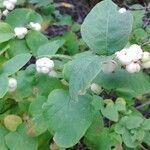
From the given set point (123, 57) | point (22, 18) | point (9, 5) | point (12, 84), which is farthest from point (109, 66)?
point (9, 5)

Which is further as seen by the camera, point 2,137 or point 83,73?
point 2,137

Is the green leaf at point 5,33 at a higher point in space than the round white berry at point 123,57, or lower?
lower

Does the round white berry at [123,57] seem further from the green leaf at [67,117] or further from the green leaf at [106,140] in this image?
the green leaf at [106,140]

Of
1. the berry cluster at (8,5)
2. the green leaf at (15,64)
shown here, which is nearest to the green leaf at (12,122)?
the green leaf at (15,64)

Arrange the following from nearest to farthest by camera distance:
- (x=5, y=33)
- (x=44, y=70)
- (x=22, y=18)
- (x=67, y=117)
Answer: (x=67, y=117) → (x=44, y=70) → (x=5, y=33) → (x=22, y=18)

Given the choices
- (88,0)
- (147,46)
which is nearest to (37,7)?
(88,0)

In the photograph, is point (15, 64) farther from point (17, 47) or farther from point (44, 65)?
point (17, 47)

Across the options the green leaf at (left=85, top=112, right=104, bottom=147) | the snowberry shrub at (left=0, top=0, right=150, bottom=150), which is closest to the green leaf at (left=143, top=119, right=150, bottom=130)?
the snowberry shrub at (left=0, top=0, right=150, bottom=150)
